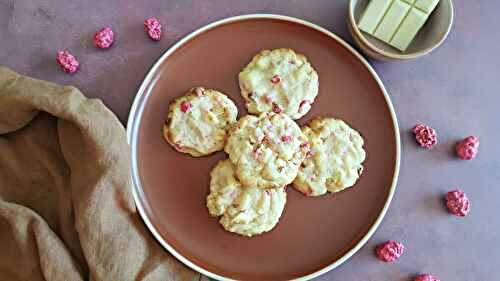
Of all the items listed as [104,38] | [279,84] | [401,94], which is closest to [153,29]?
[104,38]

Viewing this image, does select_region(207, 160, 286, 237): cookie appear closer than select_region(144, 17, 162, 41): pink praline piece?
Yes

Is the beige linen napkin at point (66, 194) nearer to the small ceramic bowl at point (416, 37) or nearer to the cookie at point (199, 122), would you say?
the cookie at point (199, 122)

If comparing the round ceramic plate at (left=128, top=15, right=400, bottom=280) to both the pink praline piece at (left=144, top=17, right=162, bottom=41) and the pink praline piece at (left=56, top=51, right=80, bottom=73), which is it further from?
the pink praline piece at (left=56, top=51, right=80, bottom=73)

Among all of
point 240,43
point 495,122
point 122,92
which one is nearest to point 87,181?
point 122,92

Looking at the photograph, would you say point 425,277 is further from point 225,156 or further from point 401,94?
point 225,156

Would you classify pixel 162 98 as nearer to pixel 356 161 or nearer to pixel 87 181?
pixel 87 181

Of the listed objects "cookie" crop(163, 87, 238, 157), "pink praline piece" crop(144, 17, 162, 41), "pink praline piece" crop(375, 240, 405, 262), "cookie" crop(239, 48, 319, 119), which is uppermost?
"cookie" crop(239, 48, 319, 119)

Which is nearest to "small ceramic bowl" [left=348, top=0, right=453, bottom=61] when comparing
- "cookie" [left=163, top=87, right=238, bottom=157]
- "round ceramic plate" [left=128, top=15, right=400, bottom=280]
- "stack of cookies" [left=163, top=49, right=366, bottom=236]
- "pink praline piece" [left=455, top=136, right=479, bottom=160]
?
"round ceramic plate" [left=128, top=15, right=400, bottom=280]
